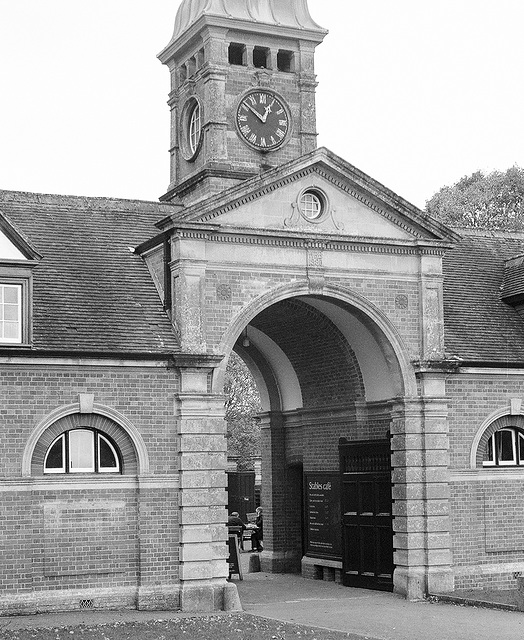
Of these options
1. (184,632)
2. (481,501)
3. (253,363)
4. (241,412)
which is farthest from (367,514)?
(241,412)

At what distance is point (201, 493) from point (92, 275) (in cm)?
488

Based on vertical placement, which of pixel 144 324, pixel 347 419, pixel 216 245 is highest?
pixel 216 245

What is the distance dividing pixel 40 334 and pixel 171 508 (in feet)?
13.3

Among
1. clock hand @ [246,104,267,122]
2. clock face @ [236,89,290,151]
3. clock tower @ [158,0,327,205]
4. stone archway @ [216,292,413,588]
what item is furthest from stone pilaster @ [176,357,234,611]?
clock hand @ [246,104,267,122]

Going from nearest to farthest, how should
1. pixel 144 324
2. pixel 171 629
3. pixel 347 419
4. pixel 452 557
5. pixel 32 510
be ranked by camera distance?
1. pixel 171 629
2. pixel 32 510
3. pixel 144 324
4. pixel 452 557
5. pixel 347 419

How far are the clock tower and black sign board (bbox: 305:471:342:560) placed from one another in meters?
7.12

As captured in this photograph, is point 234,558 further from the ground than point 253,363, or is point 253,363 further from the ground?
A: point 253,363

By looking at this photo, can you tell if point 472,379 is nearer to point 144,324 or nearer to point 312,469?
point 312,469

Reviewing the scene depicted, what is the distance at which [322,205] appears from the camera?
79.5ft

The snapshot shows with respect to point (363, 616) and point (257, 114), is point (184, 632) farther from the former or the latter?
point (257, 114)

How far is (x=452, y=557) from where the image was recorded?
24.2m

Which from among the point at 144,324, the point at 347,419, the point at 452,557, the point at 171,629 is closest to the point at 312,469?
the point at 347,419

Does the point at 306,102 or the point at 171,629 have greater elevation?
the point at 306,102

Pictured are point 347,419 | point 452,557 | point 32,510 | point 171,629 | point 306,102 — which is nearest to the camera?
point 171,629
